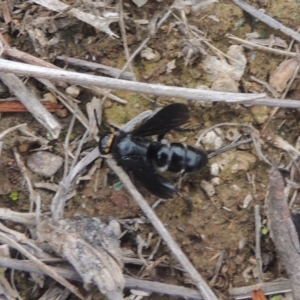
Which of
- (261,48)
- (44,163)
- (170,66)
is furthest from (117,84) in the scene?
(261,48)

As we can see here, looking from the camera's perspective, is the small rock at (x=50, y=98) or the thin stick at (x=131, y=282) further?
the small rock at (x=50, y=98)

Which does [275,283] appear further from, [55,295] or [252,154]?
[55,295]

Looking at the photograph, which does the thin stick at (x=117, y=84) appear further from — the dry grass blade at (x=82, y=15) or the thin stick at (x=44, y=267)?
the thin stick at (x=44, y=267)

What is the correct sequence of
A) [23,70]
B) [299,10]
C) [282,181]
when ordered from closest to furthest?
[23,70] → [282,181] → [299,10]

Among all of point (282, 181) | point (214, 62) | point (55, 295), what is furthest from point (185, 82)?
point (55, 295)

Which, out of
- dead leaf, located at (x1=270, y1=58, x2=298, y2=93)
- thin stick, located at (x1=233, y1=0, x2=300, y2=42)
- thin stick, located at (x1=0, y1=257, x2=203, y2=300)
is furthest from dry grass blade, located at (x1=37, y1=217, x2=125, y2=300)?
thin stick, located at (x1=233, y1=0, x2=300, y2=42)

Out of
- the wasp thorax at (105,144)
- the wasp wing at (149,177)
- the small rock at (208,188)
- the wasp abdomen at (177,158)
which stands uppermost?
the wasp thorax at (105,144)

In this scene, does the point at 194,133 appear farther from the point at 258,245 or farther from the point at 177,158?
the point at 258,245

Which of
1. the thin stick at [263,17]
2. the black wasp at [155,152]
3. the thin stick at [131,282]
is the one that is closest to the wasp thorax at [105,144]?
the black wasp at [155,152]
